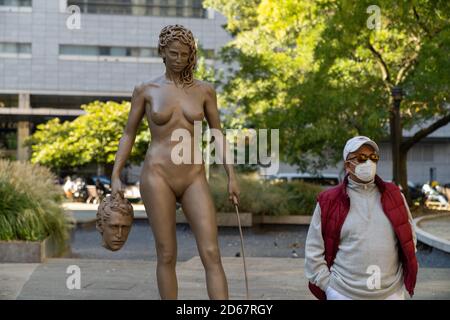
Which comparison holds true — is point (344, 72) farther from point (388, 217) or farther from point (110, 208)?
point (388, 217)

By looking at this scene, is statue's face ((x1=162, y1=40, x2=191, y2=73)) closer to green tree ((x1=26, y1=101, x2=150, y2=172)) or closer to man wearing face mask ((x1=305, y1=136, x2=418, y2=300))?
man wearing face mask ((x1=305, y1=136, x2=418, y2=300))

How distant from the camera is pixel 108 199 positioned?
4664mm

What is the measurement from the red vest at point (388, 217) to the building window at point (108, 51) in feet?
161

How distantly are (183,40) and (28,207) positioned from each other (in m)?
6.83

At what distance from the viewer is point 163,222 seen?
4812mm

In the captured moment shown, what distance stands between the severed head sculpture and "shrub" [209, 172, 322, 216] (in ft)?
38.2

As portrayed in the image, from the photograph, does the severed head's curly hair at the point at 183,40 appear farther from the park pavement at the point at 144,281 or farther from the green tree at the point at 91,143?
the green tree at the point at 91,143

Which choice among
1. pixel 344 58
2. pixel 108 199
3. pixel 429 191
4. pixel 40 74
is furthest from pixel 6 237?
pixel 40 74

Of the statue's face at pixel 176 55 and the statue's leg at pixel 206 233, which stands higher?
the statue's face at pixel 176 55

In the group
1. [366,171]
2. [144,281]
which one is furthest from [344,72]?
[366,171]

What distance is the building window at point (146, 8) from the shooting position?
171 feet

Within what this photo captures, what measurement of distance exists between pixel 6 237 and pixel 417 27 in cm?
1216

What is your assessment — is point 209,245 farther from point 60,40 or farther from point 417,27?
point 60,40
